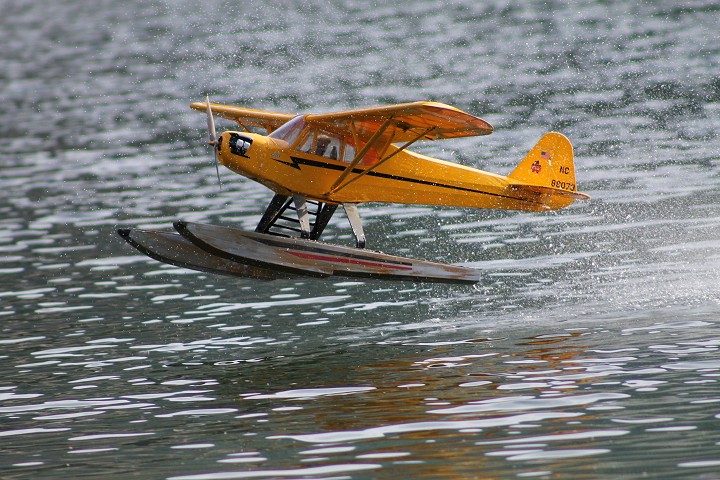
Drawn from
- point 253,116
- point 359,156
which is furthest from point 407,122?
point 253,116

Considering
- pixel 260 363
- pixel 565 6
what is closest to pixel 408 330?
pixel 260 363

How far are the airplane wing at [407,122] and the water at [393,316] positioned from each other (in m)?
2.50

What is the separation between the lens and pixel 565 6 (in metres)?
62.0

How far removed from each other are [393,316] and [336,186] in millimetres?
1993

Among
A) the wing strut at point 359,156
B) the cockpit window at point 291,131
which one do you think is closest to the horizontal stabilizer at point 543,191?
the wing strut at point 359,156

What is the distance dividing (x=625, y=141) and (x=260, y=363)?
57.7 ft

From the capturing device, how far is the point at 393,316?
16719mm

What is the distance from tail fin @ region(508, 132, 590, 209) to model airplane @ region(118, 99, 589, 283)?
0.17 feet

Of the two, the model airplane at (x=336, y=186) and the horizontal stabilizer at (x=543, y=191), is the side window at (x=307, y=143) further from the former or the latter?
the horizontal stabilizer at (x=543, y=191)

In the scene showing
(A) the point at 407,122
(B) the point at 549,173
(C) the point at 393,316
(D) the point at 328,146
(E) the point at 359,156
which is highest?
(A) the point at 407,122

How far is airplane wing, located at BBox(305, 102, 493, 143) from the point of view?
606 inches

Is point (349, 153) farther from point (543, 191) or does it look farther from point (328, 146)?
point (543, 191)

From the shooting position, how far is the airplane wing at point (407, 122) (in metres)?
15.4

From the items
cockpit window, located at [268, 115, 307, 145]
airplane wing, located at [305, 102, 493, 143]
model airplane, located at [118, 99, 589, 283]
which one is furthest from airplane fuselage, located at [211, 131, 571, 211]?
airplane wing, located at [305, 102, 493, 143]
